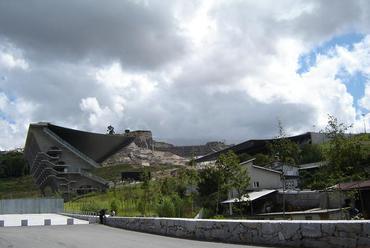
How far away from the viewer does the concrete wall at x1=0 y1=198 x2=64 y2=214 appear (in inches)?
2542

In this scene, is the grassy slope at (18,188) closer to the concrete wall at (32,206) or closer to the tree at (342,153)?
the concrete wall at (32,206)

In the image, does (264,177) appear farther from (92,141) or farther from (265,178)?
(92,141)

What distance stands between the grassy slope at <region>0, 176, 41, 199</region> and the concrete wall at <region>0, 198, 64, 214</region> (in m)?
60.9

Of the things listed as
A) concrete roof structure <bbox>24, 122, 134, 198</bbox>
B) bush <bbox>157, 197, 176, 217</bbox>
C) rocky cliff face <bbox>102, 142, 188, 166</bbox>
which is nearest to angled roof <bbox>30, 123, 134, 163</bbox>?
concrete roof structure <bbox>24, 122, 134, 198</bbox>

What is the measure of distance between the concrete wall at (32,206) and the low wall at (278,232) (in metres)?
49.5

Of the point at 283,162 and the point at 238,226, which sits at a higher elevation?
the point at 283,162

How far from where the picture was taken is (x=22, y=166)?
6855 inches

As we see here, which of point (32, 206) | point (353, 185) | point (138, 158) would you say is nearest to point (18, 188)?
point (138, 158)

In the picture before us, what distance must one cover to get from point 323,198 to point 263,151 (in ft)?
211

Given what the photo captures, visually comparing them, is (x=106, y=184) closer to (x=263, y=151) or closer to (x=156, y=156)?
(x=263, y=151)

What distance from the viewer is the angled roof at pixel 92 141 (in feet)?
456

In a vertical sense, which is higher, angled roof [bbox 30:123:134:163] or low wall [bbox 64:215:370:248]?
angled roof [bbox 30:123:134:163]

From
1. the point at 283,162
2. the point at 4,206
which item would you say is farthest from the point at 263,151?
the point at 283,162

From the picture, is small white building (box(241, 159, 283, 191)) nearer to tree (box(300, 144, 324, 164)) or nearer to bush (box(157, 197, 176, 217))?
tree (box(300, 144, 324, 164))
